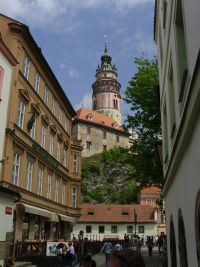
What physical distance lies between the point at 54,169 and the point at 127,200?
5213 centimetres

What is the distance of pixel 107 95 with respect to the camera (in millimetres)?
116125

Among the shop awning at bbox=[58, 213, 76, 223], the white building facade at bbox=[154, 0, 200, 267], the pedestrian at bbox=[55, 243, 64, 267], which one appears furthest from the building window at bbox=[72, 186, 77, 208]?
the white building facade at bbox=[154, 0, 200, 267]

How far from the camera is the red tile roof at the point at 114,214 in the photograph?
203 ft

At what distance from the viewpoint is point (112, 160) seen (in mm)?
92125

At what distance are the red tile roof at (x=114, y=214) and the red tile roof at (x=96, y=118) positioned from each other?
4027cm

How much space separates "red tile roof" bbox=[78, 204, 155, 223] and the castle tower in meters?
53.7

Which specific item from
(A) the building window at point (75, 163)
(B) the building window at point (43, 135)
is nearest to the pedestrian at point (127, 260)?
(B) the building window at point (43, 135)

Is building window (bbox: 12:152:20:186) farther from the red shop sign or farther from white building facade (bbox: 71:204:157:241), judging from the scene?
white building facade (bbox: 71:204:157:241)

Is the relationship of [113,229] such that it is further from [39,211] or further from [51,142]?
[39,211]

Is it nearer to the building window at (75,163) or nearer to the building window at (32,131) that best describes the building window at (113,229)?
the building window at (75,163)

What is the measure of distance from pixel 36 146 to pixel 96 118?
77691 millimetres

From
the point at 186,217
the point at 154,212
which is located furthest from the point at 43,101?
the point at 154,212

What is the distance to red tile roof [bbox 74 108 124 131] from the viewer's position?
103m

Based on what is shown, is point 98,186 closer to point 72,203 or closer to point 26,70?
point 72,203
